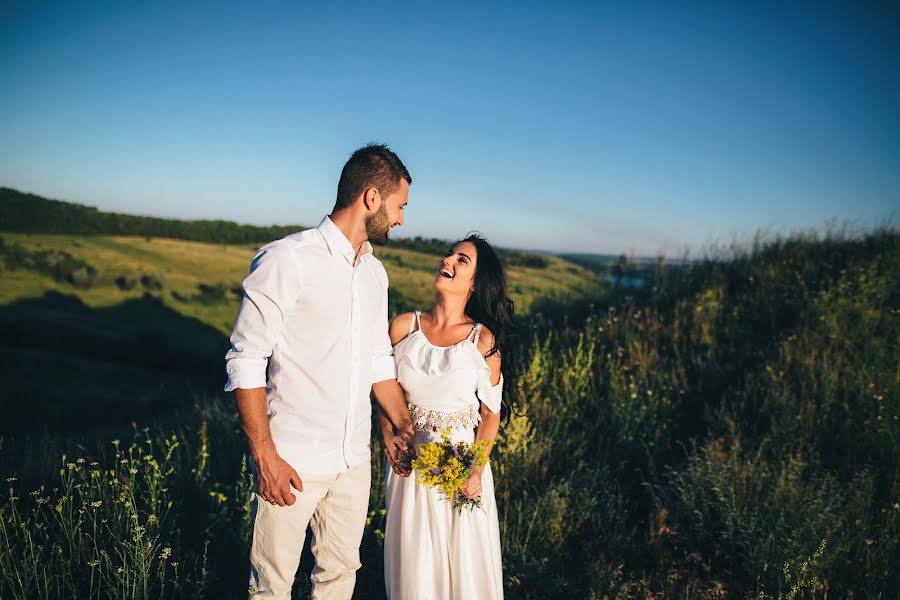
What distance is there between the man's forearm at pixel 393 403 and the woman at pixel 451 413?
0.18ft

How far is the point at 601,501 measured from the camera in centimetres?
379

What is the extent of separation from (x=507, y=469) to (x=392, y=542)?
166cm

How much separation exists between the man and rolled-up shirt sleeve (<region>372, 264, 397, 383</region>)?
72 mm

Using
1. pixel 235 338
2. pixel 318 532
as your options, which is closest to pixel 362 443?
pixel 318 532

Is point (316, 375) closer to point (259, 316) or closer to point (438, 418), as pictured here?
point (259, 316)

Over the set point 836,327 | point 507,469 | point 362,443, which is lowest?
point 507,469

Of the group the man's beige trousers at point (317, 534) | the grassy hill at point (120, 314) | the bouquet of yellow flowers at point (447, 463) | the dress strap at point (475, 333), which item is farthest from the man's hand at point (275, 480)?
the grassy hill at point (120, 314)

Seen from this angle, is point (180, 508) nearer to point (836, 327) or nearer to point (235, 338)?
point (235, 338)

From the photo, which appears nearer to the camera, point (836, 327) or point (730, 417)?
point (730, 417)

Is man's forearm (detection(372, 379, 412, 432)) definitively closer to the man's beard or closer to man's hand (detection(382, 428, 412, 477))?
man's hand (detection(382, 428, 412, 477))

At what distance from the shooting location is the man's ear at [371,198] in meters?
2.06

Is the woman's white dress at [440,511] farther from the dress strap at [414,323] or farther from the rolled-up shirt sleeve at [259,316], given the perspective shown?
the rolled-up shirt sleeve at [259,316]

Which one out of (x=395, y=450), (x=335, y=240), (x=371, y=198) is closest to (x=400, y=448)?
(x=395, y=450)

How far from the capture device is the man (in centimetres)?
175
